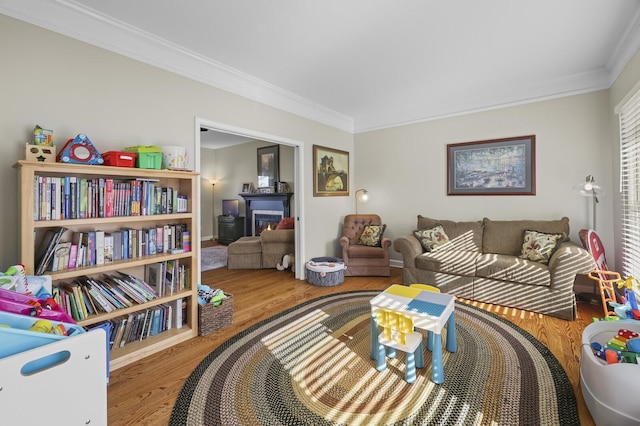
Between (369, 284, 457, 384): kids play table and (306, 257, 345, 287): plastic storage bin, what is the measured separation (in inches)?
60.4

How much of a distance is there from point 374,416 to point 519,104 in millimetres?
4054

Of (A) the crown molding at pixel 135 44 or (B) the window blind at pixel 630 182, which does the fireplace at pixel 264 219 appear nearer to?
(A) the crown molding at pixel 135 44

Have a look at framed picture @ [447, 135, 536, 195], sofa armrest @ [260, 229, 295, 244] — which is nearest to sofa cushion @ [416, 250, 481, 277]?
framed picture @ [447, 135, 536, 195]

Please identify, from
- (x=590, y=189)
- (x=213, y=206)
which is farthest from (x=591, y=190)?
(x=213, y=206)

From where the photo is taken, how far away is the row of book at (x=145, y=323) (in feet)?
7.05

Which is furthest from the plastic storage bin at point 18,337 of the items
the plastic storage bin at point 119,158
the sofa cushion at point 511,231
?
the sofa cushion at point 511,231

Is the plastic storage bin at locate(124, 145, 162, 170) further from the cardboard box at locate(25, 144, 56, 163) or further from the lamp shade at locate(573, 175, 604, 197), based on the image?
the lamp shade at locate(573, 175, 604, 197)

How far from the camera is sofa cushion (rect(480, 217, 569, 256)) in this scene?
3.36 m

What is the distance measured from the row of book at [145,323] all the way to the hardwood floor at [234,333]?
23 centimetres

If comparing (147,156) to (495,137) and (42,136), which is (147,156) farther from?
(495,137)

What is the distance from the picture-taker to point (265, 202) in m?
6.67

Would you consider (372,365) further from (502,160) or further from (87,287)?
(502,160)

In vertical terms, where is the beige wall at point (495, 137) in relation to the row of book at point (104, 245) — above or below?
above

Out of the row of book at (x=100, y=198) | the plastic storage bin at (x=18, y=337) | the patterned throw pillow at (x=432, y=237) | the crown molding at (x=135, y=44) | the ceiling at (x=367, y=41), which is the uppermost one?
the ceiling at (x=367, y=41)
